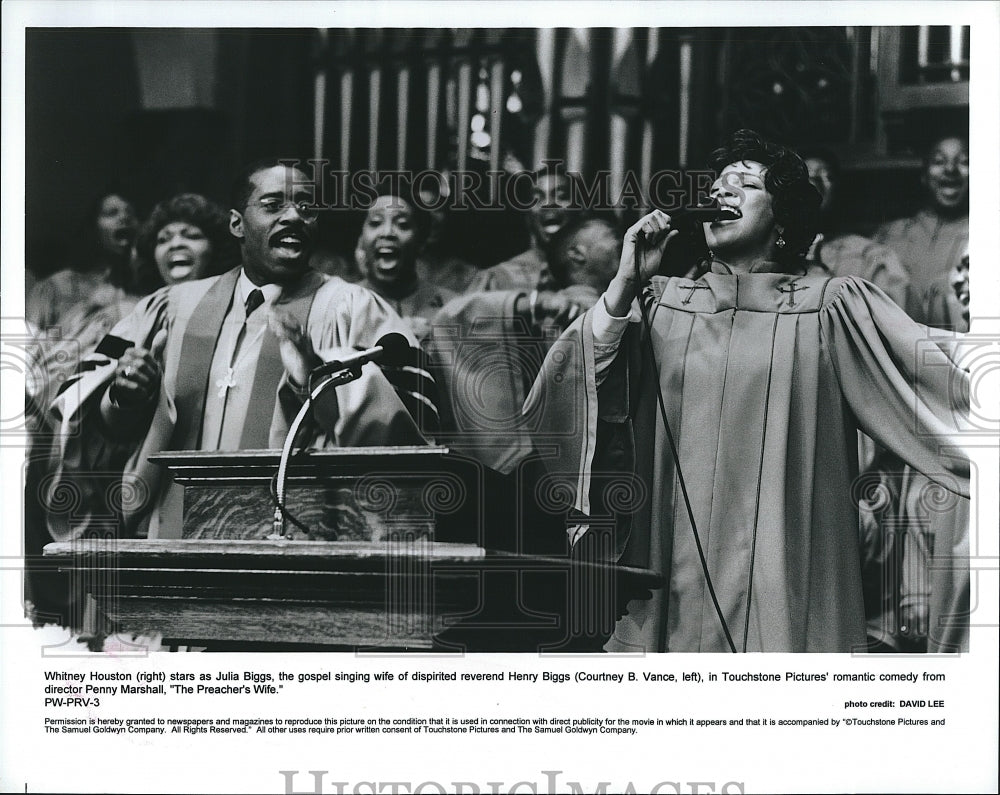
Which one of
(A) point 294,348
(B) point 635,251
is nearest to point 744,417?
(B) point 635,251

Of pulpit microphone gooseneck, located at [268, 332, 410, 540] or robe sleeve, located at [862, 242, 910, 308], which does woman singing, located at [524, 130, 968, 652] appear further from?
pulpit microphone gooseneck, located at [268, 332, 410, 540]

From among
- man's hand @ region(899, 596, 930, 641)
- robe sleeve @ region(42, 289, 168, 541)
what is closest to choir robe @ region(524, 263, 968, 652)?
man's hand @ region(899, 596, 930, 641)

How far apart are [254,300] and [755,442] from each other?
1.41 m

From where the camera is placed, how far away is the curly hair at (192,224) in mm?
2613

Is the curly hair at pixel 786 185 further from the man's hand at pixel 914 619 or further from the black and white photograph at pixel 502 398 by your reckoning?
the man's hand at pixel 914 619

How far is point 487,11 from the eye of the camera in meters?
2.61

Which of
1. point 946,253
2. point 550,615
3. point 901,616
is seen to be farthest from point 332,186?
point 901,616

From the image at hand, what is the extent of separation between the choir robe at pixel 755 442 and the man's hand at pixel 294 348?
0.61m

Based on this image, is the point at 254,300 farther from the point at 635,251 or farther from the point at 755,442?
the point at 755,442

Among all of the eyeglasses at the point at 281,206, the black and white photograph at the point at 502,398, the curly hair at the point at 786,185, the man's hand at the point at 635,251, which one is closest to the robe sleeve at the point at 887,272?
the black and white photograph at the point at 502,398

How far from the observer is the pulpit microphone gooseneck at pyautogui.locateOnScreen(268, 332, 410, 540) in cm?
257

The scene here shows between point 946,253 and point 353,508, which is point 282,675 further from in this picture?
point 946,253

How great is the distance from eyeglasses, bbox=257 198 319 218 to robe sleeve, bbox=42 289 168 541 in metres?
0.45

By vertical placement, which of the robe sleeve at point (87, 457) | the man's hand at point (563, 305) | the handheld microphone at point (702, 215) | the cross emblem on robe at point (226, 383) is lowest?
the robe sleeve at point (87, 457)
